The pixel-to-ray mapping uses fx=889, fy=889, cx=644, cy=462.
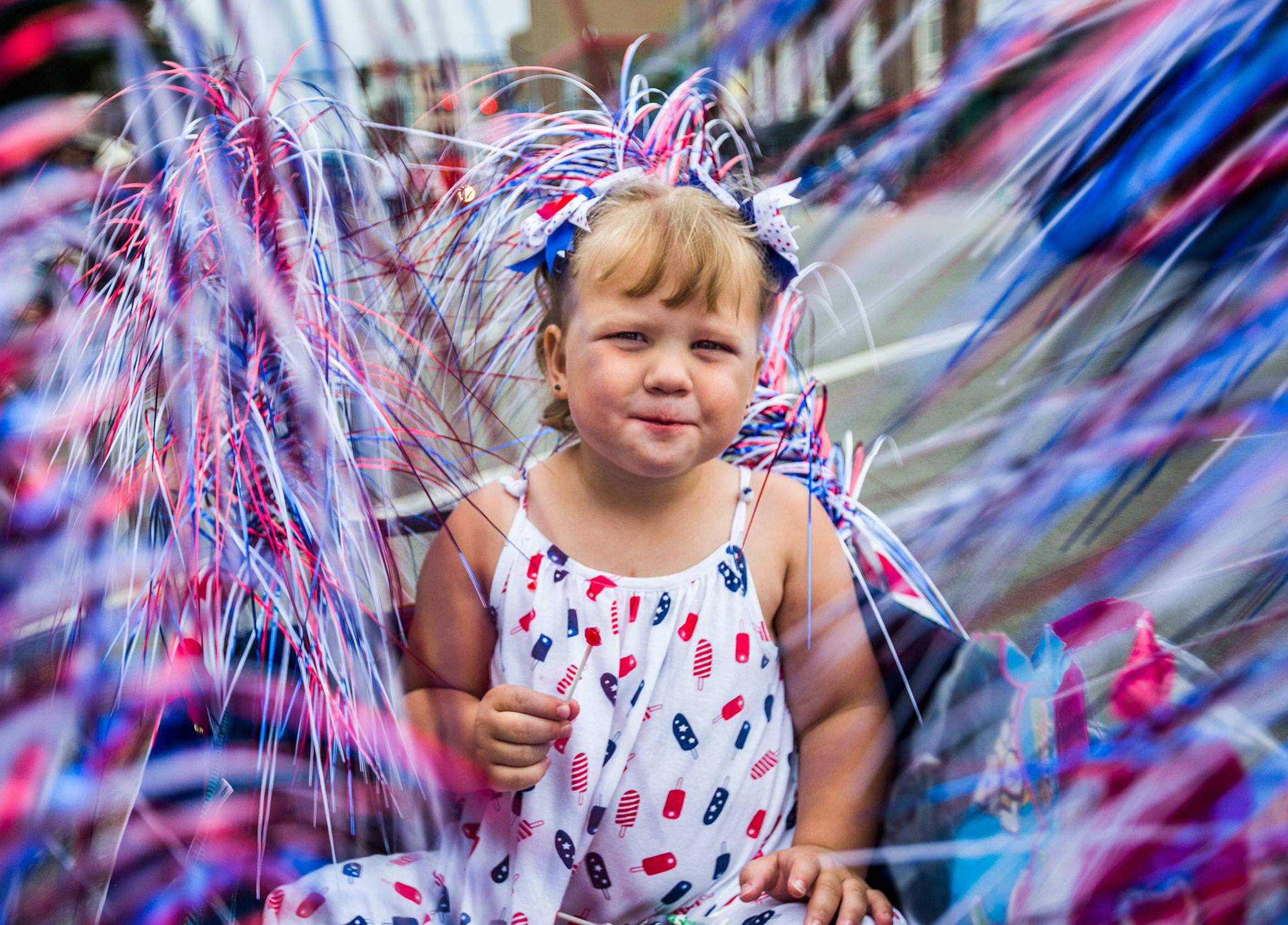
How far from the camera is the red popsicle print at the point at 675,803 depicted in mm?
649

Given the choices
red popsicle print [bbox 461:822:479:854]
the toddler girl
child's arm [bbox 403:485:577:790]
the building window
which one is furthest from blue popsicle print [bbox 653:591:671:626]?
the building window

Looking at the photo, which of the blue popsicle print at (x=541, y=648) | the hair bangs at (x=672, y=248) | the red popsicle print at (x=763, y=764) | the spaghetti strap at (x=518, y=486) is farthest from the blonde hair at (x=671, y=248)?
the red popsicle print at (x=763, y=764)

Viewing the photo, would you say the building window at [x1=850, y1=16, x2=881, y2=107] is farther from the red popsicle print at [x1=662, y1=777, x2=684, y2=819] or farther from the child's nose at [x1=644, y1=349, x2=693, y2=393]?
the red popsicle print at [x1=662, y1=777, x2=684, y2=819]

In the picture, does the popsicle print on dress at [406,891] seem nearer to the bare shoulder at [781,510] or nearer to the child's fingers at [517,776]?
the child's fingers at [517,776]

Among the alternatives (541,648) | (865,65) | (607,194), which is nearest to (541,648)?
(541,648)

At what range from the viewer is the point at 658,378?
57cm

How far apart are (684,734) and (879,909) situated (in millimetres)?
173

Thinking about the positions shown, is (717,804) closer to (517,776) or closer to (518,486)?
(517,776)

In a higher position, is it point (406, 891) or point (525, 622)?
point (525, 622)

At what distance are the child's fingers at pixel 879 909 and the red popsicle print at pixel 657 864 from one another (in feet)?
0.45

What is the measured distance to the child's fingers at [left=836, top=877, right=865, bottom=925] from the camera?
0.57m

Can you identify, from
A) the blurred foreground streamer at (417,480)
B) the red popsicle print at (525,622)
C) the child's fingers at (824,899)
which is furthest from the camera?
the red popsicle print at (525,622)

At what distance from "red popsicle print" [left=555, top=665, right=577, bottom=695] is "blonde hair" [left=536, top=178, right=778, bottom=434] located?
0.26 meters

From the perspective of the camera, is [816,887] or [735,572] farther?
[735,572]
